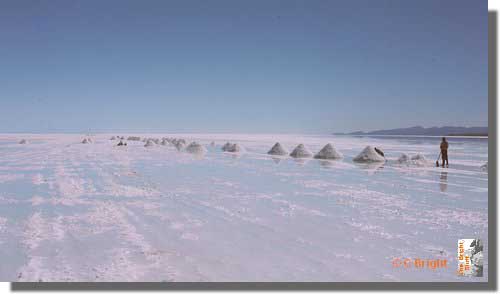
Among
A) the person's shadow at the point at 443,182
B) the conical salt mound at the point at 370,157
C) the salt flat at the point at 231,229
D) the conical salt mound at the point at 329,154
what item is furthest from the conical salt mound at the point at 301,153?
the salt flat at the point at 231,229

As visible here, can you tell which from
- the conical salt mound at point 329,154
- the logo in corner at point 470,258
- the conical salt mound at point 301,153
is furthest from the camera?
the conical salt mound at point 301,153

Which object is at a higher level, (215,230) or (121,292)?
(215,230)

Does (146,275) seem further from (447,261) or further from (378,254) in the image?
(447,261)

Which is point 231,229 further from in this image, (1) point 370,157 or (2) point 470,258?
(1) point 370,157

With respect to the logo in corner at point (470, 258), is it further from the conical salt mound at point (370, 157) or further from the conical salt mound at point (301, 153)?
the conical salt mound at point (301, 153)

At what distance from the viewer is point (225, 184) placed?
7.05 m

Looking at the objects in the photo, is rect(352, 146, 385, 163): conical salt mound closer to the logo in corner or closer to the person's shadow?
the person's shadow

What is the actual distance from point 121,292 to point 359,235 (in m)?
2.24

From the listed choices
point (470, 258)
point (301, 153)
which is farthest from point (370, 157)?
point (470, 258)

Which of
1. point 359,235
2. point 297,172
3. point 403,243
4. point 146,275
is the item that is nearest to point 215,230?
point 146,275

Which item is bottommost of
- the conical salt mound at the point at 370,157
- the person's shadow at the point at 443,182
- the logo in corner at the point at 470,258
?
the logo in corner at the point at 470,258

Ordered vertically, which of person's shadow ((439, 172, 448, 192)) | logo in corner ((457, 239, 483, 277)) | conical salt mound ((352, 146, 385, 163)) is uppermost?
conical salt mound ((352, 146, 385, 163))

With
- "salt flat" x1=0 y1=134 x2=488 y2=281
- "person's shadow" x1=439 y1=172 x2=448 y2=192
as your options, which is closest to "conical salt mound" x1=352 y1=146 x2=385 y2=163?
"person's shadow" x1=439 y1=172 x2=448 y2=192

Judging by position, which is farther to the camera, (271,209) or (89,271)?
(271,209)
